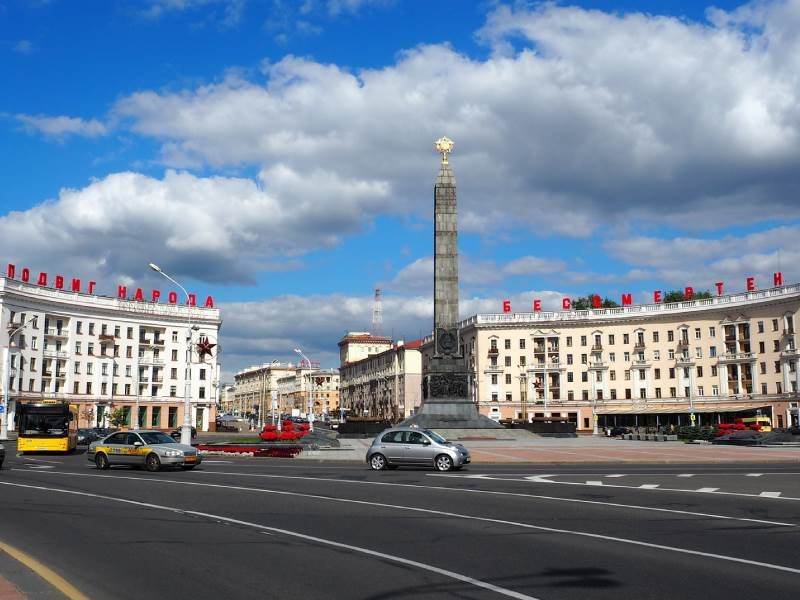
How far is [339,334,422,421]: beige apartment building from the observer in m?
142

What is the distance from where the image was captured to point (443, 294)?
5484 centimetres

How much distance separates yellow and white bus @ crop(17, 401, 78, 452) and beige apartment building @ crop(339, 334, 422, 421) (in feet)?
276

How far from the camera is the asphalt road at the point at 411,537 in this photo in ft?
28.6

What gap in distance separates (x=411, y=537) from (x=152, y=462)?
16.9m

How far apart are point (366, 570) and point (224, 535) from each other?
11.4 ft

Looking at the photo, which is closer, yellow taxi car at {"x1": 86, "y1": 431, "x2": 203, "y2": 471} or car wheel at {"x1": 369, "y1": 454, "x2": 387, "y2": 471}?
yellow taxi car at {"x1": 86, "y1": 431, "x2": 203, "y2": 471}

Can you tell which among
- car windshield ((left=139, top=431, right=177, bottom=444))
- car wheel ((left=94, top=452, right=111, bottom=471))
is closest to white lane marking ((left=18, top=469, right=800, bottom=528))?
car wheel ((left=94, top=452, right=111, bottom=471))

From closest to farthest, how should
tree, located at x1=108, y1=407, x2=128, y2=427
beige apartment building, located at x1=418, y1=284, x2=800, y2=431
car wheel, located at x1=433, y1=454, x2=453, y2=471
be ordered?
car wheel, located at x1=433, y1=454, x2=453, y2=471, tree, located at x1=108, y1=407, x2=128, y2=427, beige apartment building, located at x1=418, y1=284, x2=800, y2=431

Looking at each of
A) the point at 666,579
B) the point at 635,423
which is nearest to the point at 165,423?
the point at 635,423

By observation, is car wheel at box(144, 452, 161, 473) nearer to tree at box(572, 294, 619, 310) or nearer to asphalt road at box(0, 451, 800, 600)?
asphalt road at box(0, 451, 800, 600)

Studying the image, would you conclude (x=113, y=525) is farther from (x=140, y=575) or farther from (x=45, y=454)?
(x=45, y=454)

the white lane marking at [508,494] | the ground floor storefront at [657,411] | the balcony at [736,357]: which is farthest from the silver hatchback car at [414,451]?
the balcony at [736,357]

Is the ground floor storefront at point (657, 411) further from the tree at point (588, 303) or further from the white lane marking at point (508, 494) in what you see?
the white lane marking at point (508, 494)

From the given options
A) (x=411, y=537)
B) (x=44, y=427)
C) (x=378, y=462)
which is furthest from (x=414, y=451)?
(x=44, y=427)
